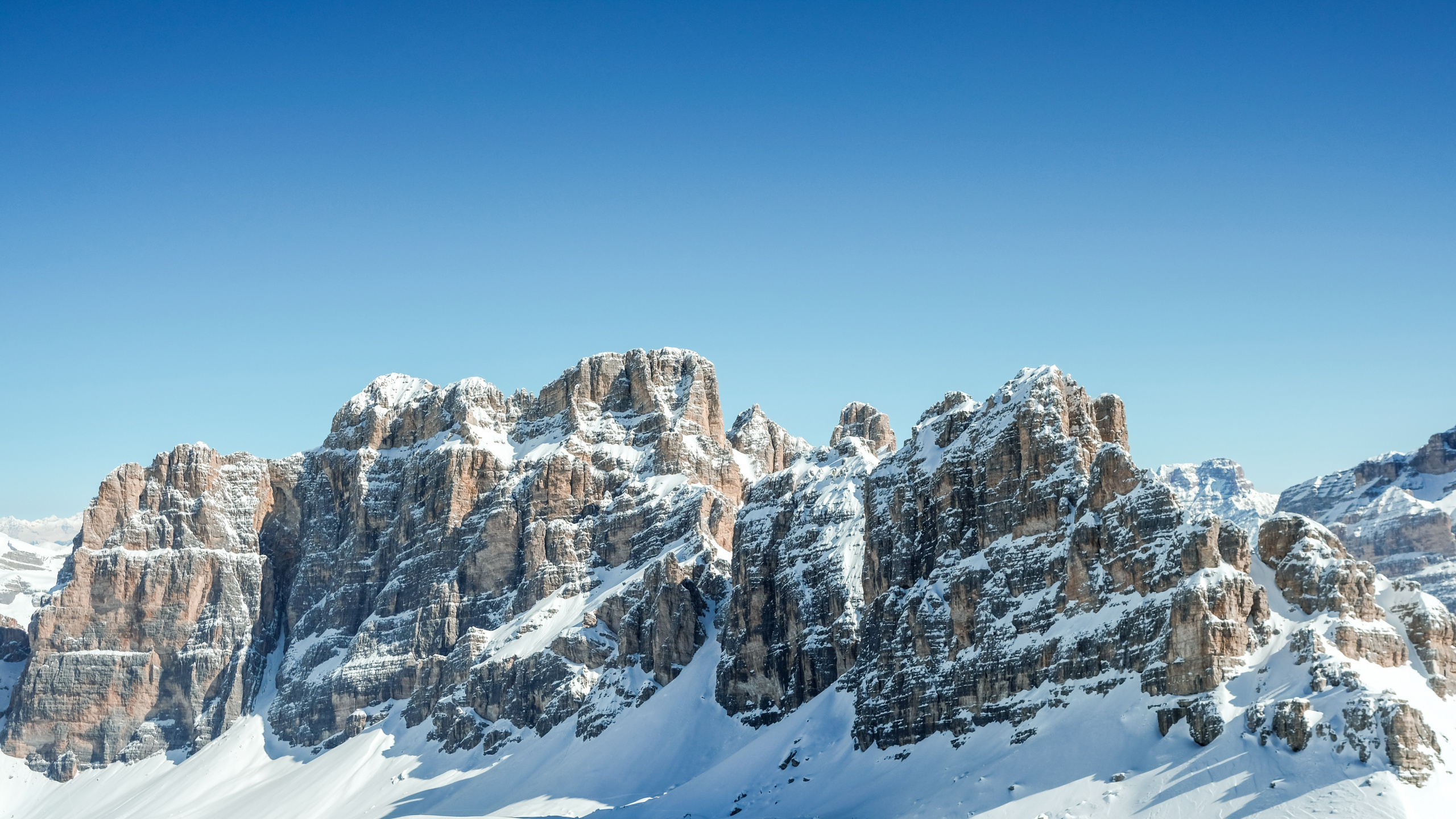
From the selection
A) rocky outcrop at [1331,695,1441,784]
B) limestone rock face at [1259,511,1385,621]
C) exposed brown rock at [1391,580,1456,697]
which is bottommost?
rocky outcrop at [1331,695,1441,784]

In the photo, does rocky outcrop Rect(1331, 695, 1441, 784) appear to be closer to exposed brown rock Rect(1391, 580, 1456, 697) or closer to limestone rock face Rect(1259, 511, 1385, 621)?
exposed brown rock Rect(1391, 580, 1456, 697)

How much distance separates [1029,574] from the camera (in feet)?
556

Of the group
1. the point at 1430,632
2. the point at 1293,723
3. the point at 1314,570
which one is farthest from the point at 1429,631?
the point at 1293,723

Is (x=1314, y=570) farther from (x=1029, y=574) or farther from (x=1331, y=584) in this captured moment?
(x=1029, y=574)

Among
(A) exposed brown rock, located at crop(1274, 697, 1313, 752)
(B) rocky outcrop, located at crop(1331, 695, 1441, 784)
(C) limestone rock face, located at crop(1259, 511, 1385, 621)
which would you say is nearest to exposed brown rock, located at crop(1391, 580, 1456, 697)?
(C) limestone rock face, located at crop(1259, 511, 1385, 621)

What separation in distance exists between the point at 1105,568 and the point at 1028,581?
Result: 11228 mm

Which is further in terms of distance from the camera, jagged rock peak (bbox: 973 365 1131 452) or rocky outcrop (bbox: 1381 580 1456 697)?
jagged rock peak (bbox: 973 365 1131 452)

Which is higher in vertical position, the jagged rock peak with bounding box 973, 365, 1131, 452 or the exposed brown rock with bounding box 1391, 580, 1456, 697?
the jagged rock peak with bounding box 973, 365, 1131, 452

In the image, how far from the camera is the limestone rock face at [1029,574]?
490 ft

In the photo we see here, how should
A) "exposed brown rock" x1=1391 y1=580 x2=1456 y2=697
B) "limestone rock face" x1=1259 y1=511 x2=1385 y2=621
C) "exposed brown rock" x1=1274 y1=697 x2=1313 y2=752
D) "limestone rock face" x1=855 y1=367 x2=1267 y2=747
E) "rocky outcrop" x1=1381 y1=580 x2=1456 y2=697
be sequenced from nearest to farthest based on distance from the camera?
"exposed brown rock" x1=1274 y1=697 x2=1313 y2=752 → "rocky outcrop" x1=1381 y1=580 x2=1456 y2=697 → "exposed brown rock" x1=1391 y1=580 x2=1456 y2=697 → "limestone rock face" x1=1259 y1=511 x2=1385 y2=621 → "limestone rock face" x1=855 y1=367 x2=1267 y2=747

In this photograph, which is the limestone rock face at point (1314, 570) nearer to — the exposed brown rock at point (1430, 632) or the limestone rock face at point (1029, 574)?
the exposed brown rock at point (1430, 632)

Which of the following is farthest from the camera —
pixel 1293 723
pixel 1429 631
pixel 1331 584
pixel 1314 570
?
pixel 1314 570

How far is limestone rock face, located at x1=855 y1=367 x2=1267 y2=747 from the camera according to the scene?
5876 inches

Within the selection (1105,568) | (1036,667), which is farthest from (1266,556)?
(1036,667)
